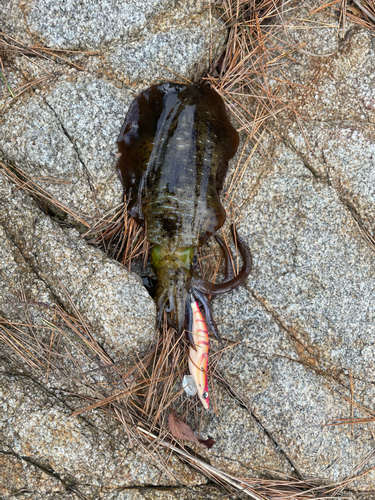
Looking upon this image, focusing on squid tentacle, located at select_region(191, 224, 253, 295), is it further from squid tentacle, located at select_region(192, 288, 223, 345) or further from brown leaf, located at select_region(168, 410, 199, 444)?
brown leaf, located at select_region(168, 410, 199, 444)

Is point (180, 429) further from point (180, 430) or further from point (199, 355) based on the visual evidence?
point (199, 355)

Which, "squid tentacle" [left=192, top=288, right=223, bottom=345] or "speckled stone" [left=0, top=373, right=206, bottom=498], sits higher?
"squid tentacle" [left=192, top=288, right=223, bottom=345]

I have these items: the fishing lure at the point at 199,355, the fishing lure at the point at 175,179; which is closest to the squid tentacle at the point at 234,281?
the fishing lure at the point at 175,179

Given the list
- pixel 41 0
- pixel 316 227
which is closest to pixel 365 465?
pixel 316 227

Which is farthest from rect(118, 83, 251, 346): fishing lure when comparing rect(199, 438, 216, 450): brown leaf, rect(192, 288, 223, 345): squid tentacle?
rect(199, 438, 216, 450): brown leaf

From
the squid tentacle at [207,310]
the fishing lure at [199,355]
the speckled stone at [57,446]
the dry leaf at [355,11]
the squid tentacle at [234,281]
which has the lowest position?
the speckled stone at [57,446]

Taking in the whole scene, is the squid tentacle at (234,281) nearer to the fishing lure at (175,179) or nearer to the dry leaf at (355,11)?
the fishing lure at (175,179)
